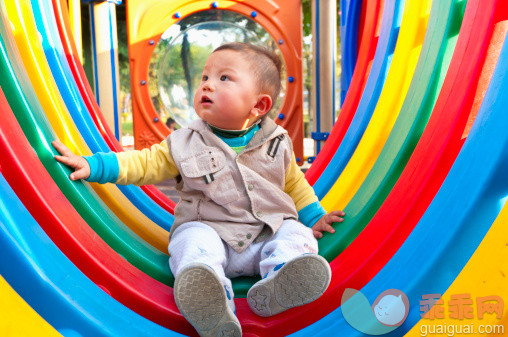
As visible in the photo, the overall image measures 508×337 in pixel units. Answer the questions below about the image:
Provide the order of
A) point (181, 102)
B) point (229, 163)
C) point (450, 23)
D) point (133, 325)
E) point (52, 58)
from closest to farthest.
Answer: point (133, 325) < point (229, 163) < point (450, 23) < point (52, 58) < point (181, 102)

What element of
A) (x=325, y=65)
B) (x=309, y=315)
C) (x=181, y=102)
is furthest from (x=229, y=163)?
(x=181, y=102)

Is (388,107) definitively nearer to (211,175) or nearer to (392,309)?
(211,175)

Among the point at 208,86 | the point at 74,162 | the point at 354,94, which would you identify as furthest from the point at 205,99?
the point at 354,94

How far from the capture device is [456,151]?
1.23m

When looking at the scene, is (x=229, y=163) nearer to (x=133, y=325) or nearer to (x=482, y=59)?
(x=133, y=325)

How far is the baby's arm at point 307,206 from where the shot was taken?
5.01 ft

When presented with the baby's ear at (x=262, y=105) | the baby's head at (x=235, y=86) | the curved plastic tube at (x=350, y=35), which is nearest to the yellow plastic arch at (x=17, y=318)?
the baby's head at (x=235, y=86)

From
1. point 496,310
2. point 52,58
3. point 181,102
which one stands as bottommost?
point 181,102

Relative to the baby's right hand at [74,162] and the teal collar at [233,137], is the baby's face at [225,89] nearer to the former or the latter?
the teal collar at [233,137]

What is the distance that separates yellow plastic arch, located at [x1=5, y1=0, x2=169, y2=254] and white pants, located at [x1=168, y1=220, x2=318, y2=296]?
0.29 meters

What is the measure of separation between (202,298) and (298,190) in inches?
25.4

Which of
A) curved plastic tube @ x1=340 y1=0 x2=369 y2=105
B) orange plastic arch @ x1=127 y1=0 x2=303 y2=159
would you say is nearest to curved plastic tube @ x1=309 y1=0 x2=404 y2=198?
curved plastic tube @ x1=340 y1=0 x2=369 y2=105

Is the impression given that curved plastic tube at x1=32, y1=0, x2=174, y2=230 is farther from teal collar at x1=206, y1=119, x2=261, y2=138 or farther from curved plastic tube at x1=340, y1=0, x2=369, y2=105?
curved plastic tube at x1=340, y1=0, x2=369, y2=105

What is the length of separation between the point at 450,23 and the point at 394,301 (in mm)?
976
